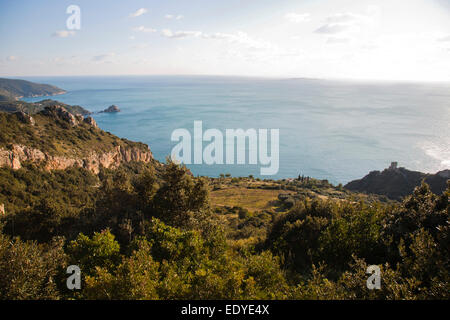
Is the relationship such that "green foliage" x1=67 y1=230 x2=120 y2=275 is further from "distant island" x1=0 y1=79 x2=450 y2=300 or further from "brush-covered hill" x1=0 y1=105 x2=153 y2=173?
"brush-covered hill" x1=0 y1=105 x2=153 y2=173

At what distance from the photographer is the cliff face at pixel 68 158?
45.0m

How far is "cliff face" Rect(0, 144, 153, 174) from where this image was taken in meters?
45.0

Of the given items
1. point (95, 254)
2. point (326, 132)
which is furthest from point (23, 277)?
point (326, 132)

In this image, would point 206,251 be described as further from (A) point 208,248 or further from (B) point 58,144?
(B) point 58,144

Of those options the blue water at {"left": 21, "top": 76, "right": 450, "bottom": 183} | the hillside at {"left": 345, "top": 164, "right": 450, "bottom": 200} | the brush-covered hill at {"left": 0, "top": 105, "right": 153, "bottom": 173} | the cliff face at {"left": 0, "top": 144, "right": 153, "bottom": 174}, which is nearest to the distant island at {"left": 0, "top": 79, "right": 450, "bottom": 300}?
the cliff face at {"left": 0, "top": 144, "right": 153, "bottom": 174}

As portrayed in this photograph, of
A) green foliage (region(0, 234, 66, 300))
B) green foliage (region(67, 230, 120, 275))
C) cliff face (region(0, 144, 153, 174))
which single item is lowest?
cliff face (region(0, 144, 153, 174))

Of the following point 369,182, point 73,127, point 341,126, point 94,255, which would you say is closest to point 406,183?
point 369,182

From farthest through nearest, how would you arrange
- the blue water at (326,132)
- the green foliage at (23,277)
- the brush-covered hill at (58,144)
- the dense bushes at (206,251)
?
the blue water at (326,132) → the brush-covered hill at (58,144) → the dense bushes at (206,251) → the green foliage at (23,277)

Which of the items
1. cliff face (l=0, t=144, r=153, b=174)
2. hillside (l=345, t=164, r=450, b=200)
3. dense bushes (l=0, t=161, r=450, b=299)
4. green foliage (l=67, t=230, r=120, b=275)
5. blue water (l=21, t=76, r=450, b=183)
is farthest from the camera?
blue water (l=21, t=76, r=450, b=183)

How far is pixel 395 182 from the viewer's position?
Answer: 2953 inches

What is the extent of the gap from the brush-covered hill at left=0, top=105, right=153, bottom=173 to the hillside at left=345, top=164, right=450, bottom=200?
2945 inches

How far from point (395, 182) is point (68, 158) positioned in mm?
92312

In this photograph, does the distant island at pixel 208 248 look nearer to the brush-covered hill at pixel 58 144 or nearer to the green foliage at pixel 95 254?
the green foliage at pixel 95 254

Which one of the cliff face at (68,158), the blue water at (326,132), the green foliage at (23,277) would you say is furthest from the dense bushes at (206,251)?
the blue water at (326,132)
